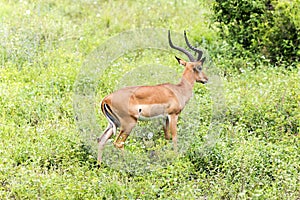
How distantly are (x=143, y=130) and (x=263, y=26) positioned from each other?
311 cm

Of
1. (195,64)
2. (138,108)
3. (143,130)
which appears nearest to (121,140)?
(138,108)

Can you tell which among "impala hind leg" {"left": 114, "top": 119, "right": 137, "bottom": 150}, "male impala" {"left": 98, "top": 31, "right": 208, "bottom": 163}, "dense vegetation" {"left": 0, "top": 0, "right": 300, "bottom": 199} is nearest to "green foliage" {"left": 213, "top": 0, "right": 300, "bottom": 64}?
"dense vegetation" {"left": 0, "top": 0, "right": 300, "bottom": 199}

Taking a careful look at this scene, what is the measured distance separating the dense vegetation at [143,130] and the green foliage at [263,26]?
0.18 metres

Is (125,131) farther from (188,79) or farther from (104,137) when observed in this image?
(188,79)

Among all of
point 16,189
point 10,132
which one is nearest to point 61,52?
point 10,132

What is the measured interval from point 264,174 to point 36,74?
369cm

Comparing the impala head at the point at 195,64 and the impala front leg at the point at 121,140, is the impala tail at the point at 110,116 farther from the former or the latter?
the impala head at the point at 195,64

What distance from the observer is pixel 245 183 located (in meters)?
5.08

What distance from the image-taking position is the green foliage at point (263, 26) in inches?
320

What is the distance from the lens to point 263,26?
8281 mm

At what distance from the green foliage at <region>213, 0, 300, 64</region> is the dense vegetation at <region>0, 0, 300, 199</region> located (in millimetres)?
184

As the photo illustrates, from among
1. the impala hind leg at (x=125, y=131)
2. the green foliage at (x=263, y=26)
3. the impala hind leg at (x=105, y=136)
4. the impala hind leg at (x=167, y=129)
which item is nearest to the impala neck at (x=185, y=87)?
the impala hind leg at (x=167, y=129)

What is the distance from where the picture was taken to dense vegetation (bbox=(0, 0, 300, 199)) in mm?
4992

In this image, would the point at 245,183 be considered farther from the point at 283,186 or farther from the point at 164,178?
the point at 164,178
